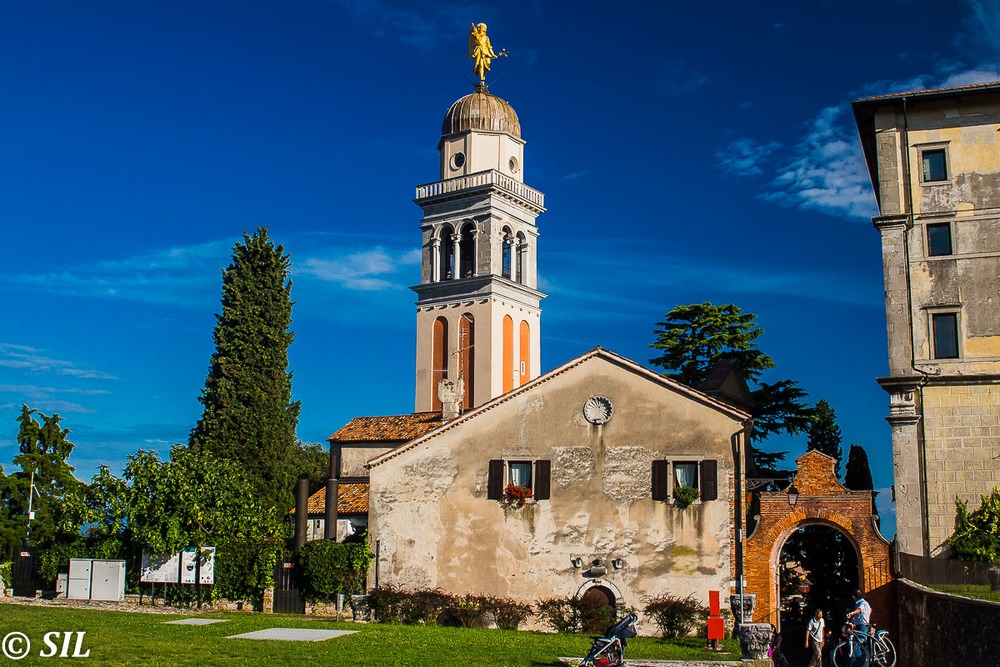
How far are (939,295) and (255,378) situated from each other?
1280 inches

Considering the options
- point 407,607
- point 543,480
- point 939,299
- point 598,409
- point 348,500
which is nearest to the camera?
point 939,299

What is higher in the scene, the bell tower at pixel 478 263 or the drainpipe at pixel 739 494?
the bell tower at pixel 478 263

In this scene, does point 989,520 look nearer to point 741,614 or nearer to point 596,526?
point 741,614

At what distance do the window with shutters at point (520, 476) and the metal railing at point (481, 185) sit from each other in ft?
110

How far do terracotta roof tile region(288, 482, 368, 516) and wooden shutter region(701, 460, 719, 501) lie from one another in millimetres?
16510

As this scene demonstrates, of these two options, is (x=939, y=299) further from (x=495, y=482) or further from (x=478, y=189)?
(x=478, y=189)

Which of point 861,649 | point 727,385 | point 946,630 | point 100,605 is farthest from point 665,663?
point 100,605

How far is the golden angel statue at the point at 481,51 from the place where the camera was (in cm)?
7538

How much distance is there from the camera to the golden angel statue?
75.4 m

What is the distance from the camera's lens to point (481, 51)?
7581cm

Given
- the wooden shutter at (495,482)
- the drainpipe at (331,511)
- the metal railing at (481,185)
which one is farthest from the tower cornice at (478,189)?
the wooden shutter at (495,482)

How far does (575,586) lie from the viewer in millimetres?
36469

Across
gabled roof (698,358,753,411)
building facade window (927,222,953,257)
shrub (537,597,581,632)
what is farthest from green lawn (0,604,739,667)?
building facade window (927,222,953,257)

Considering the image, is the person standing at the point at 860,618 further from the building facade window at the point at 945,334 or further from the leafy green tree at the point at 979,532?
the building facade window at the point at 945,334
